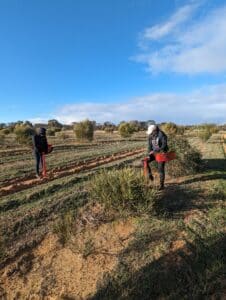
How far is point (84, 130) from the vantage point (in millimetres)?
42750

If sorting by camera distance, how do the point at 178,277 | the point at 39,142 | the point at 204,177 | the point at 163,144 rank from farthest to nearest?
the point at 39,142 < the point at 204,177 < the point at 163,144 < the point at 178,277

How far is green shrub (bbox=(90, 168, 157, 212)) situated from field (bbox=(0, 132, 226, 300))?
0.69 feet

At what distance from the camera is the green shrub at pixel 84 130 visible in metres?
42.8

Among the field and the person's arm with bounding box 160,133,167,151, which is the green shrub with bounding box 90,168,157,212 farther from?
the person's arm with bounding box 160,133,167,151

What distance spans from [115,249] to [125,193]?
1413 millimetres

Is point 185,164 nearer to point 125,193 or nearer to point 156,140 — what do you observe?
point 156,140

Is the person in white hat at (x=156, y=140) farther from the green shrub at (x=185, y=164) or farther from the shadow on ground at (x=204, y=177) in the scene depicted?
the green shrub at (x=185, y=164)

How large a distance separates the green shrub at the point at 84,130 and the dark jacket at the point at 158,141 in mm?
33749

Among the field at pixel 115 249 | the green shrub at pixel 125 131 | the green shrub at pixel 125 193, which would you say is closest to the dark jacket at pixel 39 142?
the field at pixel 115 249

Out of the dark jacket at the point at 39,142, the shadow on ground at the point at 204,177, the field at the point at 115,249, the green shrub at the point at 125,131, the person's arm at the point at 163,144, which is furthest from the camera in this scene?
the green shrub at the point at 125,131

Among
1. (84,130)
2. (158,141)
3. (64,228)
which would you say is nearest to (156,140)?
(158,141)

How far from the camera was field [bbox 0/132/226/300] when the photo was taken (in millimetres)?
5344

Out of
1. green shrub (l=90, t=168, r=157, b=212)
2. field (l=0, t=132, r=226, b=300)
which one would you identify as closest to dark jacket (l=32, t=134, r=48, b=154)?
field (l=0, t=132, r=226, b=300)

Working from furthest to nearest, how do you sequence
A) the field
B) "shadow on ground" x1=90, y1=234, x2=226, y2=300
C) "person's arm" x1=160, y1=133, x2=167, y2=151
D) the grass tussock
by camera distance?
1. "person's arm" x1=160, y1=133, x2=167, y2=151
2. the grass tussock
3. the field
4. "shadow on ground" x1=90, y1=234, x2=226, y2=300
